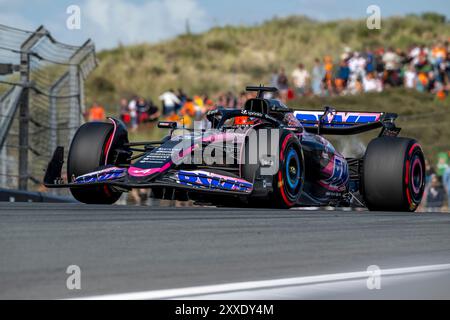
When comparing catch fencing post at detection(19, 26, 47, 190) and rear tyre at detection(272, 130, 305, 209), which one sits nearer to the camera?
rear tyre at detection(272, 130, 305, 209)

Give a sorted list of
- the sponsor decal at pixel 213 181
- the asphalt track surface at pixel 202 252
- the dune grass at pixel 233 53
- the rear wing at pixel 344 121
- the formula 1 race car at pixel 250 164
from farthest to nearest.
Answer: the dune grass at pixel 233 53, the rear wing at pixel 344 121, the formula 1 race car at pixel 250 164, the sponsor decal at pixel 213 181, the asphalt track surface at pixel 202 252

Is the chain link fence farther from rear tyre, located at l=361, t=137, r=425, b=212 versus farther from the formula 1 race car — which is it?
rear tyre, located at l=361, t=137, r=425, b=212

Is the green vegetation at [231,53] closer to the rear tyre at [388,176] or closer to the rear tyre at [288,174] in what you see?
the rear tyre at [388,176]

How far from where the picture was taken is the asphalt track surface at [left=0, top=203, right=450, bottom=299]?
415cm

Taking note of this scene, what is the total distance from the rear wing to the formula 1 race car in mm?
14

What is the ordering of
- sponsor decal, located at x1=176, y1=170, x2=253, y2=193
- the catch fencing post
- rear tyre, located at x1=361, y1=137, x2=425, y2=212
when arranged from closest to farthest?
sponsor decal, located at x1=176, y1=170, x2=253, y2=193, rear tyre, located at x1=361, y1=137, x2=425, y2=212, the catch fencing post

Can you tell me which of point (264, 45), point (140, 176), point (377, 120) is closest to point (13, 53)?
point (140, 176)

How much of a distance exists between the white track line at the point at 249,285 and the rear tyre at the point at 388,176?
5.41 m

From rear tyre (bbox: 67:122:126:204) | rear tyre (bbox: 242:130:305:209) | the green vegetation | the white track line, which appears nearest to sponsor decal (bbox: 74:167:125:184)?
rear tyre (bbox: 67:122:126:204)

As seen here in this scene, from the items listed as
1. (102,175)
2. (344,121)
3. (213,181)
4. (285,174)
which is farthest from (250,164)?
(344,121)

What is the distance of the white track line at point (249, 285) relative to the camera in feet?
12.7

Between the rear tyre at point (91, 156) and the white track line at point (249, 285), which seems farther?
the rear tyre at point (91, 156)

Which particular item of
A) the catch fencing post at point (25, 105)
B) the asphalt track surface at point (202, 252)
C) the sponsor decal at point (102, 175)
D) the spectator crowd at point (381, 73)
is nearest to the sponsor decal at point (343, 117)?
the sponsor decal at point (102, 175)

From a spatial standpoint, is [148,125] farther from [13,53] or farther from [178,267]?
[178,267]
